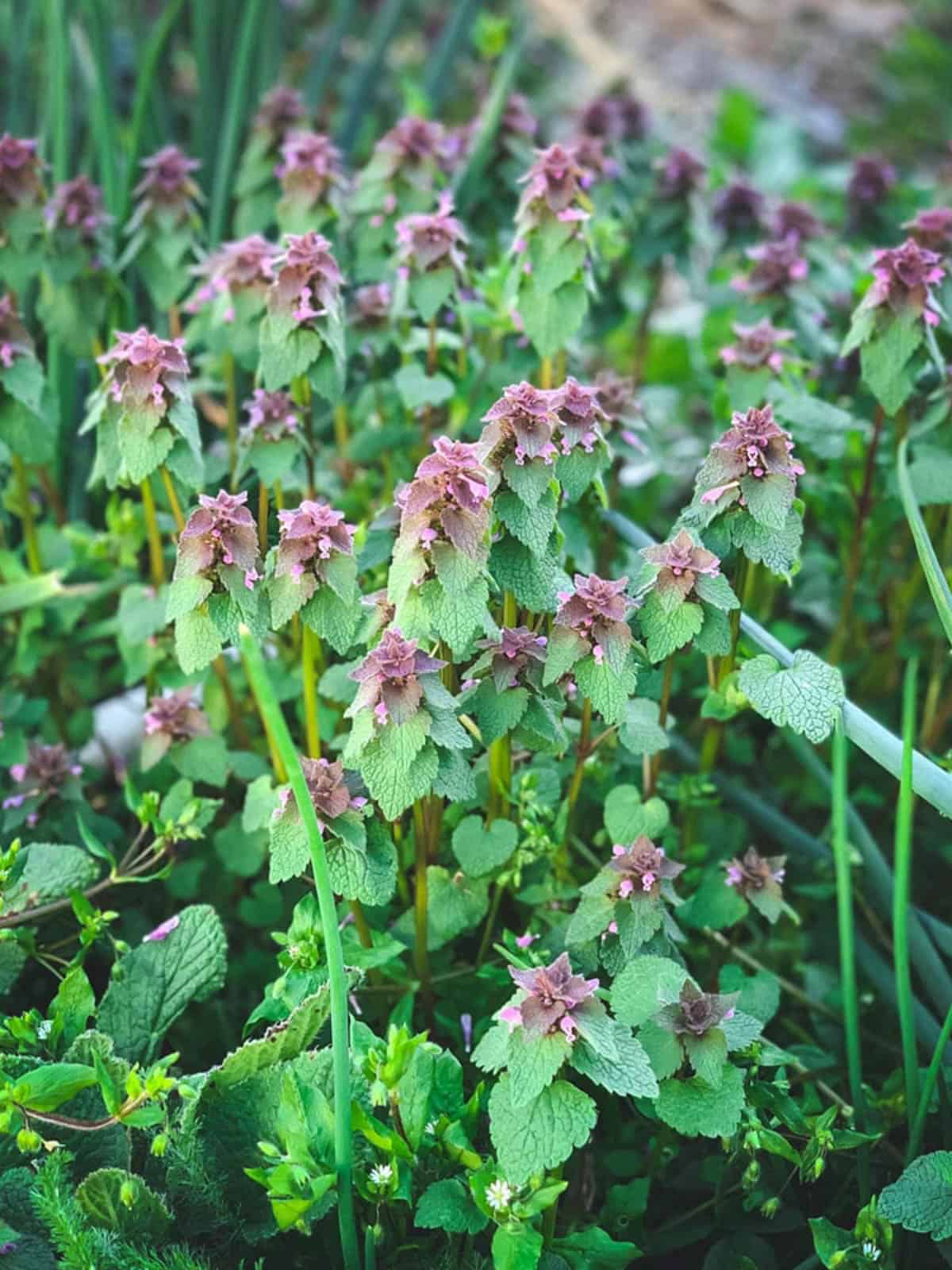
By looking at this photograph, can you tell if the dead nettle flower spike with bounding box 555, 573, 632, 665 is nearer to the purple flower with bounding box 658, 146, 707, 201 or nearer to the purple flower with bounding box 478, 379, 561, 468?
the purple flower with bounding box 478, 379, 561, 468

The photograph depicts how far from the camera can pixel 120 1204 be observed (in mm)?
1012

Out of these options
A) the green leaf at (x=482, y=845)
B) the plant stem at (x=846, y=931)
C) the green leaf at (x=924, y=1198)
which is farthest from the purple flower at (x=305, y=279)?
the green leaf at (x=924, y=1198)

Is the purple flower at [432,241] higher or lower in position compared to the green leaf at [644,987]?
higher

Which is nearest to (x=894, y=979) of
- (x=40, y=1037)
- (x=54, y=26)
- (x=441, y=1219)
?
(x=441, y=1219)

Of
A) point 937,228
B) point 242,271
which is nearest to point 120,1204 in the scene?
point 242,271

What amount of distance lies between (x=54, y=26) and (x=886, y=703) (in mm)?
1568

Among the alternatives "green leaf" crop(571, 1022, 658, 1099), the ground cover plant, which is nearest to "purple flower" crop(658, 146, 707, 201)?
the ground cover plant

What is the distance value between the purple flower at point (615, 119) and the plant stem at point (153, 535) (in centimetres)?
106

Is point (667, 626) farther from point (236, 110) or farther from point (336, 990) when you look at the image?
point (236, 110)

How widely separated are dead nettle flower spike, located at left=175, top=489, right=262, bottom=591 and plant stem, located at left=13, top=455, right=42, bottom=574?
51 centimetres

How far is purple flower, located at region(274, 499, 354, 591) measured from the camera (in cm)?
106

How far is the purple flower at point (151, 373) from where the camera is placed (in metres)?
1.22

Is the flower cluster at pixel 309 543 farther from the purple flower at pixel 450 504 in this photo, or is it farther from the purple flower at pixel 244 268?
the purple flower at pixel 244 268

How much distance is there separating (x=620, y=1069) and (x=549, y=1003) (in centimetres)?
8
